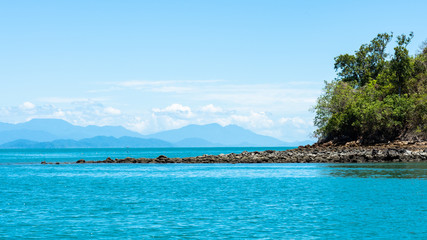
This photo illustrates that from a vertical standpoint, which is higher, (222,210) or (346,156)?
(346,156)

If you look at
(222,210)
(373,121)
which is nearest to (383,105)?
(373,121)

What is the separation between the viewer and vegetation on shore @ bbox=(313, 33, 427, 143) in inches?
3809

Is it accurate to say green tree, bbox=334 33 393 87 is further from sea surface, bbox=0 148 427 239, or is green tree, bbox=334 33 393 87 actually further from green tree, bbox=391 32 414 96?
sea surface, bbox=0 148 427 239

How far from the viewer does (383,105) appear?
Answer: 9819 cm

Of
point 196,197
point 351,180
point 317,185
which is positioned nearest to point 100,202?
point 196,197

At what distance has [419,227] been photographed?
1051 inches

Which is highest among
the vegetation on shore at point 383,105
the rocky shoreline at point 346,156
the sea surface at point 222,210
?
the vegetation on shore at point 383,105

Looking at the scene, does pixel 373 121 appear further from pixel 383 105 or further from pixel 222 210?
pixel 222 210

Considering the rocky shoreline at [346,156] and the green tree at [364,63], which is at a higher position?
the green tree at [364,63]

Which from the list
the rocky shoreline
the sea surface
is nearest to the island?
the rocky shoreline

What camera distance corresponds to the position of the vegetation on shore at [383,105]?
317ft

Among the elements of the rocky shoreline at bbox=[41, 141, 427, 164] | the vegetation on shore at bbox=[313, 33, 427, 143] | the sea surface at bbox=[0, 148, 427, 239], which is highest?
the vegetation on shore at bbox=[313, 33, 427, 143]

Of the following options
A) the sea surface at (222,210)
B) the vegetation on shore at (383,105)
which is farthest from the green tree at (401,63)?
the sea surface at (222,210)

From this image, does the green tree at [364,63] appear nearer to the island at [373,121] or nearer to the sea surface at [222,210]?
the island at [373,121]
